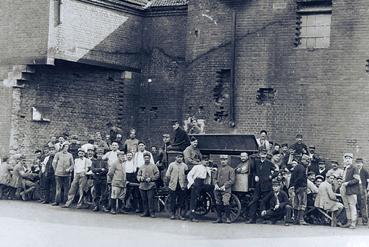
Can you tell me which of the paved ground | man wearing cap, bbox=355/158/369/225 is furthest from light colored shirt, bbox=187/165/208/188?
man wearing cap, bbox=355/158/369/225

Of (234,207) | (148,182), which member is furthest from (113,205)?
(234,207)

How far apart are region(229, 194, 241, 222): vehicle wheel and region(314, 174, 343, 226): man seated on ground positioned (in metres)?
2.05

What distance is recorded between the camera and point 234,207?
59.0ft

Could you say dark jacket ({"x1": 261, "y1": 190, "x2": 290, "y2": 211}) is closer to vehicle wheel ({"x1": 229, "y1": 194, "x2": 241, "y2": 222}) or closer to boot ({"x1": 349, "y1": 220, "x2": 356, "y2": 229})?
vehicle wheel ({"x1": 229, "y1": 194, "x2": 241, "y2": 222})

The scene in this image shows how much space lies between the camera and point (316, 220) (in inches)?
727

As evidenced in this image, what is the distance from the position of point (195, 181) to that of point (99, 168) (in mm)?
3147

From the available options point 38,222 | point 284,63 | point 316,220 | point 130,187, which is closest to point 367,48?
point 284,63

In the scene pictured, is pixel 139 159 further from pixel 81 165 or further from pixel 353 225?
pixel 353 225

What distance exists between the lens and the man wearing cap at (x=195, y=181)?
703 inches

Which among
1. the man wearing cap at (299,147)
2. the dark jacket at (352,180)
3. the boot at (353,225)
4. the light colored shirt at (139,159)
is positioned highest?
the man wearing cap at (299,147)

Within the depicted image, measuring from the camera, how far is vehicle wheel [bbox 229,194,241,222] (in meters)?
17.8

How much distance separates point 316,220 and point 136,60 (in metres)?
11.8

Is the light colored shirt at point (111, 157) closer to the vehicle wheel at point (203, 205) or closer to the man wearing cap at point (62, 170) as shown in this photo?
the man wearing cap at point (62, 170)

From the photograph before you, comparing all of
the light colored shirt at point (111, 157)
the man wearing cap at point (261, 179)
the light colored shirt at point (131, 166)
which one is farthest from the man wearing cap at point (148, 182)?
the man wearing cap at point (261, 179)
